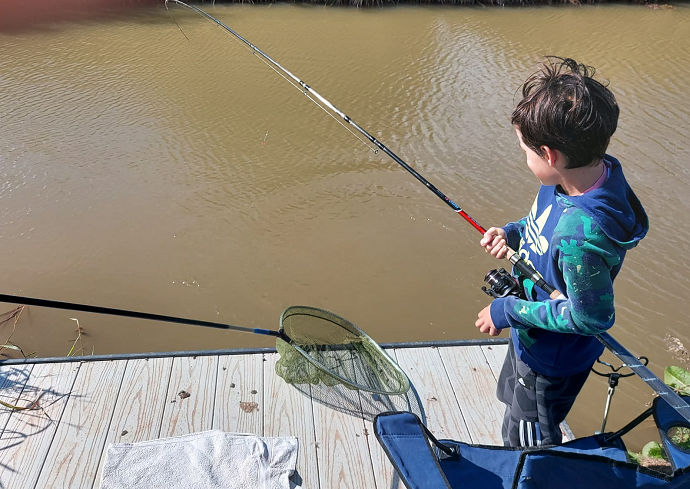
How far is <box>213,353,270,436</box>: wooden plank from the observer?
96.4 inches

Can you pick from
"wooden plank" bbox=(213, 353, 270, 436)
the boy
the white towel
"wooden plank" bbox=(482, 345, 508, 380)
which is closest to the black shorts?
the boy

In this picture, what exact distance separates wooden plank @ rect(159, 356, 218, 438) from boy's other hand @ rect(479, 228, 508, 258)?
1.41 metres

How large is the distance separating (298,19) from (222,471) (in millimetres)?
9400

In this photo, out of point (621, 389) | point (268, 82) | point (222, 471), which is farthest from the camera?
point (268, 82)

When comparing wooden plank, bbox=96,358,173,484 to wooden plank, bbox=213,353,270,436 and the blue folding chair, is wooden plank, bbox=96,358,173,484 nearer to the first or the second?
wooden plank, bbox=213,353,270,436

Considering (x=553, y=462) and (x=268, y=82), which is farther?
(x=268, y=82)

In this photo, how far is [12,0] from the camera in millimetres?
9289

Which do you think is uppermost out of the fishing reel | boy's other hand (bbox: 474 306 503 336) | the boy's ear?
the boy's ear

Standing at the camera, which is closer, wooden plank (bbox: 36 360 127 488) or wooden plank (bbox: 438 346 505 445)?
wooden plank (bbox: 36 360 127 488)

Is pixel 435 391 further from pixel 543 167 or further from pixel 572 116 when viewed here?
pixel 572 116

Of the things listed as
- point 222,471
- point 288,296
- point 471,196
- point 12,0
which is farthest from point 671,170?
point 12,0

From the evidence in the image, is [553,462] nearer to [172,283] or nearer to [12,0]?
[172,283]

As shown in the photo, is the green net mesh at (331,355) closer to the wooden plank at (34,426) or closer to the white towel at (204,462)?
the white towel at (204,462)

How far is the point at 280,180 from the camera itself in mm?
5352
